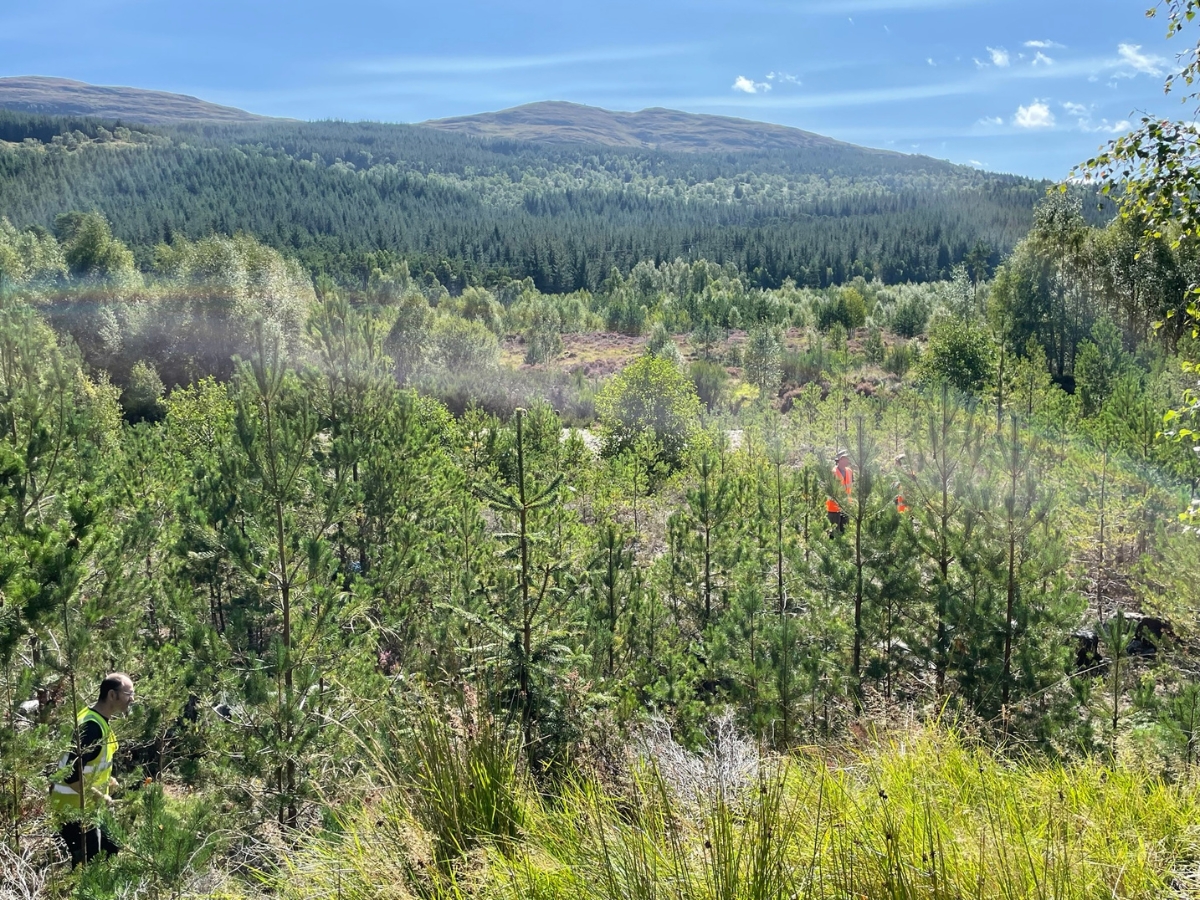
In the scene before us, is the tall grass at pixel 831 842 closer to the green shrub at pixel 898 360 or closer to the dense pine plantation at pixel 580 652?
the dense pine plantation at pixel 580 652

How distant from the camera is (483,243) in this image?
13012 cm

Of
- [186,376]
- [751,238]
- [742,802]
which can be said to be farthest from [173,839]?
[751,238]

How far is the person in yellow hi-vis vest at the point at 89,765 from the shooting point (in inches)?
208

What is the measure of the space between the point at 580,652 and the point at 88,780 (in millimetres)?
4074

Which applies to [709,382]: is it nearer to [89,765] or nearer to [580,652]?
[580,652]

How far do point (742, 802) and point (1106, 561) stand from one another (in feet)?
59.9

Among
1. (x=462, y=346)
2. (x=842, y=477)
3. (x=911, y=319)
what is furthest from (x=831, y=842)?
(x=911, y=319)

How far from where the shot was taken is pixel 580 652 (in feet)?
24.3

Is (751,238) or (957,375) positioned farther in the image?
(751,238)

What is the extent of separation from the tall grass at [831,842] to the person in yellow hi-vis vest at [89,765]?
12.0ft

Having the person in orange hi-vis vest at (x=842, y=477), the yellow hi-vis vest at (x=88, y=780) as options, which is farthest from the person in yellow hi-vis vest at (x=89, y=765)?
the person in orange hi-vis vest at (x=842, y=477)

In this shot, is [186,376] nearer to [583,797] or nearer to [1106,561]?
[1106,561]

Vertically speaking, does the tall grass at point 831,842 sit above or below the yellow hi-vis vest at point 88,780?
above

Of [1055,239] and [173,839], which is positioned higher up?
[1055,239]
